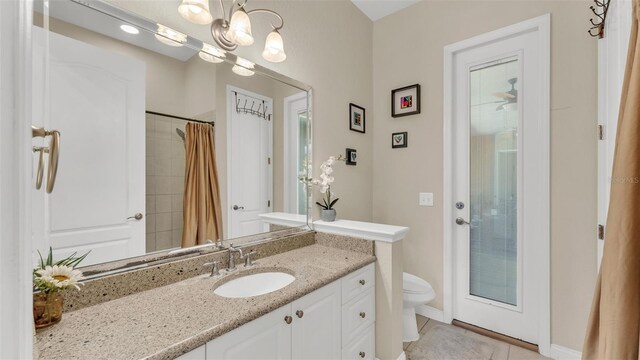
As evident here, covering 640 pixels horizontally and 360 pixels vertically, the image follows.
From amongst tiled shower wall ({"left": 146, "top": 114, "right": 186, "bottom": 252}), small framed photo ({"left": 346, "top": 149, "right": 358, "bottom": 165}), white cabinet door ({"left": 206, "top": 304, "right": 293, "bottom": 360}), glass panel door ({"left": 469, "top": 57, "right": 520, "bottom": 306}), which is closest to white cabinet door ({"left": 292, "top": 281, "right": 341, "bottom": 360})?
white cabinet door ({"left": 206, "top": 304, "right": 293, "bottom": 360})

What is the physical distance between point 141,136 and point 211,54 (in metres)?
0.57

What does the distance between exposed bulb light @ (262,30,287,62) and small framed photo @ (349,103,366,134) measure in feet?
3.05

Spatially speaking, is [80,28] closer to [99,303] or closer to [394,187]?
[99,303]

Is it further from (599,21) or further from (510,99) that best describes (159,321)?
(599,21)

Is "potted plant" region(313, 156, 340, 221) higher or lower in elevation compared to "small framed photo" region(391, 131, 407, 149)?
lower

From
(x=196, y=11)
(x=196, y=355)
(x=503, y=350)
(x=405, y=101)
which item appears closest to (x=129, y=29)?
(x=196, y=11)

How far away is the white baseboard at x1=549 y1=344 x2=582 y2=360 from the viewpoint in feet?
5.71

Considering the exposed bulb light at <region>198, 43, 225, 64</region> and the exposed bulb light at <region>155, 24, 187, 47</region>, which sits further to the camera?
the exposed bulb light at <region>198, 43, 225, 64</region>

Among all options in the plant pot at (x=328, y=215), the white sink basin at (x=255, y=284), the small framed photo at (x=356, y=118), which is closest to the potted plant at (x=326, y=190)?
the plant pot at (x=328, y=215)

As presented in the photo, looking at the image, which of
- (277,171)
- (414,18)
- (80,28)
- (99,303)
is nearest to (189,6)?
(80,28)

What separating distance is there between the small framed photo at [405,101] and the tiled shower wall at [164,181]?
190 cm

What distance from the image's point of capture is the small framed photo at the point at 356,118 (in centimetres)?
239

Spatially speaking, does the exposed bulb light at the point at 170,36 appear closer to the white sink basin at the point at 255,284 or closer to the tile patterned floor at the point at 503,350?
the white sink basin at the point at 255,284

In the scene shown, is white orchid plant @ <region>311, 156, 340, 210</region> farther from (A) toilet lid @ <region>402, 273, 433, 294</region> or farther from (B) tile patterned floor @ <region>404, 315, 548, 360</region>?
(B) tile patterned floor @ <region>404, 315, 548, 360</region>
